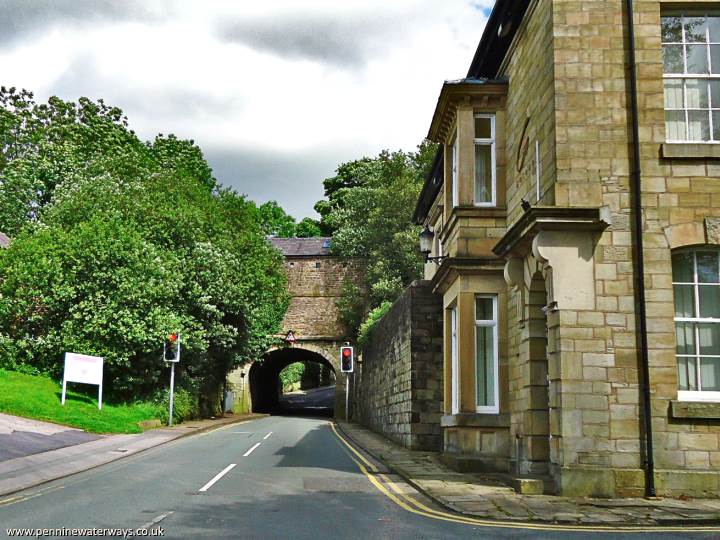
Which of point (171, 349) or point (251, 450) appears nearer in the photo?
point (251, 450)

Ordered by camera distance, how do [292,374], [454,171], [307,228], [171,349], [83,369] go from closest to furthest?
[454,171]
[83,369]
[171,349]
[307,228]
[292,374]

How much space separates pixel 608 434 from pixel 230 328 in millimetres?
23971

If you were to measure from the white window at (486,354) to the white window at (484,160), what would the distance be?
84.9 inches

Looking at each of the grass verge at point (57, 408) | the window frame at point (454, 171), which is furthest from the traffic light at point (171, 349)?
the window frame at point (454, 171)

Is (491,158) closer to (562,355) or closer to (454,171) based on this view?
(454,171)

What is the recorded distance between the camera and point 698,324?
1116 centimetres

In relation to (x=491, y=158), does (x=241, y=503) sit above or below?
below

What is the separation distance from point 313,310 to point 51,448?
32728mm

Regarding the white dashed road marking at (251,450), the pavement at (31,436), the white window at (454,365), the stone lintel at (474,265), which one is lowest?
the white dashed road marking at (251,450)

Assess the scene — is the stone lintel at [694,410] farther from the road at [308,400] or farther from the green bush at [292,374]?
the green bush at [292,374]

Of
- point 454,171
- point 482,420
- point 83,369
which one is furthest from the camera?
point 83,369

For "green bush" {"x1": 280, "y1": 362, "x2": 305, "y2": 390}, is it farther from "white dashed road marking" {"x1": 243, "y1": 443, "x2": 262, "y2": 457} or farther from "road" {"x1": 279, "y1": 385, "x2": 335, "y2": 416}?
"white dashed road marking" {"x1": 243, "y1": 443, "x2": 262, "y2": 457}

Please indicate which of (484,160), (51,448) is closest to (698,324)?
(484,160)

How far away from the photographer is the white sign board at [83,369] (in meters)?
24.3
